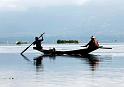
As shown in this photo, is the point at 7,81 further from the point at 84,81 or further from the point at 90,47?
the point at 90,47

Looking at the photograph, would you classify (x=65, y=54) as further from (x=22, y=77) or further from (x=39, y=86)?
(x=39, y=86)

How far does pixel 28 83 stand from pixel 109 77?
6356 mm

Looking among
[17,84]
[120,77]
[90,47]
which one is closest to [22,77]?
[17,84]

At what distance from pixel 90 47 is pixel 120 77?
3682 centimetres

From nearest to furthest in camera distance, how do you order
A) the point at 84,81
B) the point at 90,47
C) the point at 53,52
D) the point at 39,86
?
the point at 39,86 → the point at 84,81 → the point at 90,47 → the point at 53,52

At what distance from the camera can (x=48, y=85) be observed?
28.3m

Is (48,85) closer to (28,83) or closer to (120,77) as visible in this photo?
(28,83)

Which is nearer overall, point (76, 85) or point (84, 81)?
point (76, 85)

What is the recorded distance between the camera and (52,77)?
32969 mm

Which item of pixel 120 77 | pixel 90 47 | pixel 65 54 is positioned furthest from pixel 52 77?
pixel 65 54

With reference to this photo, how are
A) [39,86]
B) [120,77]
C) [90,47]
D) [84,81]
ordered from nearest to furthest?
[39,86], [84,81], [120,77], [90,47]

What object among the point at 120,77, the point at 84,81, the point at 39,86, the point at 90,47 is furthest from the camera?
the point at 90,47

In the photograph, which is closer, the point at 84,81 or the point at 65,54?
the point at 84,81

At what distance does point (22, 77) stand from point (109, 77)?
5.97m
